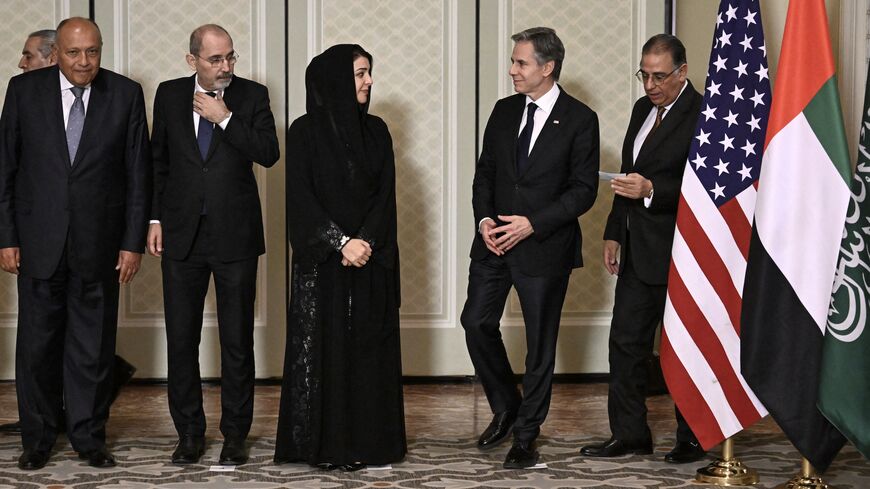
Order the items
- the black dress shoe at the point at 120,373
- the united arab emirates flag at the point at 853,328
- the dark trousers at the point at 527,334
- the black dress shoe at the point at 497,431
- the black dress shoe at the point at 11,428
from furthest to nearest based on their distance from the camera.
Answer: the black dress shoe at the point at 120,373, the black dress shoe at the point at 11,428, the black dress shoe at the point at 497,431, the dark trousers at the point at 527,334, the united arab emirates flag at the point at 853,328

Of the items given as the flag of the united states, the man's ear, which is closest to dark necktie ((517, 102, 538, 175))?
the man's ear

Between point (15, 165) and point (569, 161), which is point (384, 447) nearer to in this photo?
point (569, 161)

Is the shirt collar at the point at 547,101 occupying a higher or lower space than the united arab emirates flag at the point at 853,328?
higher

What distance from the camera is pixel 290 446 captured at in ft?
14.2

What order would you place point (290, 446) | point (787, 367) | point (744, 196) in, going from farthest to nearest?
point (290, 446)
point (744, 196)
point (787, 367)

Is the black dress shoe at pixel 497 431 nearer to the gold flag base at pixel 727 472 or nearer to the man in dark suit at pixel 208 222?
the gold flag base at pixel 727 472

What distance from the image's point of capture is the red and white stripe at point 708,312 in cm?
406

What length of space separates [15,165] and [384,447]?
6.09 ft

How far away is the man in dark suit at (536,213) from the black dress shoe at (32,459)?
5.88ft

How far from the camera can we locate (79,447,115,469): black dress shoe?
429cm

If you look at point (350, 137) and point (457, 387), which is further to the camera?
point (457, 387)

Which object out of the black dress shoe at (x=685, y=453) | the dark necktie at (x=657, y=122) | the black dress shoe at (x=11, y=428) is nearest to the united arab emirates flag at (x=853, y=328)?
the black dress shoe at (x=685, y=453)

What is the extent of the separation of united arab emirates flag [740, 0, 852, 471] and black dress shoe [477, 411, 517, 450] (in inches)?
47.7

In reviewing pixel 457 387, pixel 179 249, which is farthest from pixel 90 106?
pixel 457 387
